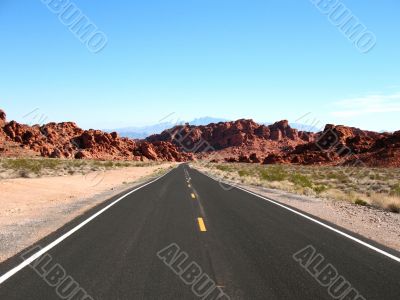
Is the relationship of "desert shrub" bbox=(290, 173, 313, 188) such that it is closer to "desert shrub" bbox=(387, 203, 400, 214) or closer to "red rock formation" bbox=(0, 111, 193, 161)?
"desert shrub" bbox=(387, 203, 400, 214)

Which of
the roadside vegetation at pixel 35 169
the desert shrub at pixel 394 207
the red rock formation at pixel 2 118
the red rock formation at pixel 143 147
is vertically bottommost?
the desert shrub at pixel 394 207

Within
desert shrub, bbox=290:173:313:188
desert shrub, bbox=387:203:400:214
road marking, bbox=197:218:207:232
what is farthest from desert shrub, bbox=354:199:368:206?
desert shrub, bbox=290:173:313:188

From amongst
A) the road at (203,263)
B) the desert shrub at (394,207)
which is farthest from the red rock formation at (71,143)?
the road at (203,263)

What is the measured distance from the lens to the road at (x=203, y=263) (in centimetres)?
596

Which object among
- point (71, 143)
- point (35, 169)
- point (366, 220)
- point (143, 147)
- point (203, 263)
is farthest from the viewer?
point (143, 147)

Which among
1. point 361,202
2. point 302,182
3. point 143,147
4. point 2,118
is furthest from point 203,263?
point 143,147

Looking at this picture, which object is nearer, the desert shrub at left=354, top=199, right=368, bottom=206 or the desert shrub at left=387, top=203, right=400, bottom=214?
the desert shrub at left=387, top=203, right=400, bottom=214

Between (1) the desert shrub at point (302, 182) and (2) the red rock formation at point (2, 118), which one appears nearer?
(1) the desert shrub at point (302, 182)

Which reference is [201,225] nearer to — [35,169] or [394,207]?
[394,207]

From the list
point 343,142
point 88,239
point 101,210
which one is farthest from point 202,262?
point 343,142

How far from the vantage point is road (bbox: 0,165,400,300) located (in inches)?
235

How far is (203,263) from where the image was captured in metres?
7.46

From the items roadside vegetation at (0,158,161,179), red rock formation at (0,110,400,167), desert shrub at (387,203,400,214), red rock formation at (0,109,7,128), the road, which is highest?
red rock formation at (0,109,7,128)

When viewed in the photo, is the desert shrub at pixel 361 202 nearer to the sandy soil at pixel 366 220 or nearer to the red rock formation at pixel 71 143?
the sandy soil at pixel 366 220
